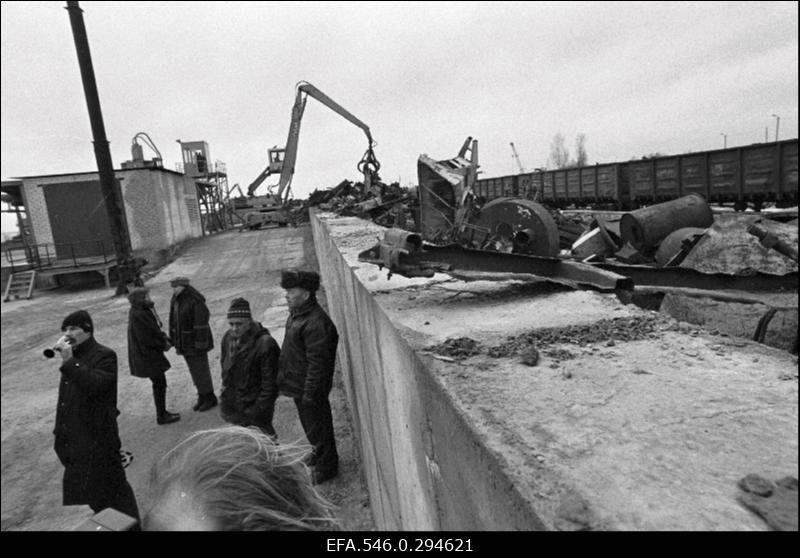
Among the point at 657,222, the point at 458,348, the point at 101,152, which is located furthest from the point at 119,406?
the point at 101,152

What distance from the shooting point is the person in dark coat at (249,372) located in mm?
4277

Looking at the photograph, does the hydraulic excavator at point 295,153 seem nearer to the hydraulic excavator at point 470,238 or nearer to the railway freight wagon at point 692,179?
the railway freight wagon at point 692,179

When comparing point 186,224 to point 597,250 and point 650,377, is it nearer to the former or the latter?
point 597,250

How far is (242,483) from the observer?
143cm

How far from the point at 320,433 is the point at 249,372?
77 cm

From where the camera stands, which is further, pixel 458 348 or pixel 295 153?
pixel 295 153

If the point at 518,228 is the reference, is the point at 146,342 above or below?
below

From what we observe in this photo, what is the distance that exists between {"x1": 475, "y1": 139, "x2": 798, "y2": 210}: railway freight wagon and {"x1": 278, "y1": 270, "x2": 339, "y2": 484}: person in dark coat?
579 cm

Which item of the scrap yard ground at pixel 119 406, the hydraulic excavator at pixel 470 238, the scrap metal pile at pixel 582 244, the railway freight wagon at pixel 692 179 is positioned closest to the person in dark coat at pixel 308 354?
the scrap yard ground at pixel 119 406

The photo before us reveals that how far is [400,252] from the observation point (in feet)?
7.93

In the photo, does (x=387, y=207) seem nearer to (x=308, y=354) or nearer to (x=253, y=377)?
(x=253, y=377)

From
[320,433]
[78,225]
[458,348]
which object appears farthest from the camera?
[78,225]

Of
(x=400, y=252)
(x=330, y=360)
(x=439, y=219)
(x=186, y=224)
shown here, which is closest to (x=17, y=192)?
(x=186, y=224)

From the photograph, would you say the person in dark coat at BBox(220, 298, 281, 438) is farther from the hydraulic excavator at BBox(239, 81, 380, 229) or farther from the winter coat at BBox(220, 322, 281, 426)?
the hydraulic excavator at BBox(239, 81, 380, 229)
